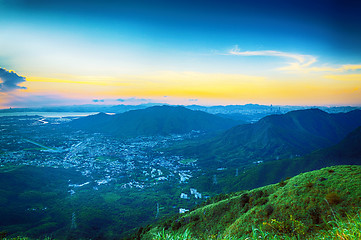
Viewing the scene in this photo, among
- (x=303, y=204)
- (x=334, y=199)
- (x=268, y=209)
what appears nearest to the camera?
(x=334, y=199)

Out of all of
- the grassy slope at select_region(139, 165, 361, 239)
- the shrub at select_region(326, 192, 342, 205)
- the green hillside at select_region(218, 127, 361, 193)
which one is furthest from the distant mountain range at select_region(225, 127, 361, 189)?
the shrub at select_region(326, 192, 342, 205)

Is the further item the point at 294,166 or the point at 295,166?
the point at 294,166

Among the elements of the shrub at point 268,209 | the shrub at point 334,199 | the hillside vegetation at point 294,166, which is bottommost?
the hillside vegetation at point 294,166

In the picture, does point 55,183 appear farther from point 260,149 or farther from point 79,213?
point 260,149

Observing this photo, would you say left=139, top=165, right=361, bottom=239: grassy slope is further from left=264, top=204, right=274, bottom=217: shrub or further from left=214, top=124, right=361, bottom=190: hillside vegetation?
left=214, top=124, right=361, bottom=190: hillside vegetation

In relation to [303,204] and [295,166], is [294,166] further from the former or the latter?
[303,204]

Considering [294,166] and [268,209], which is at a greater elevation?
[268,209]

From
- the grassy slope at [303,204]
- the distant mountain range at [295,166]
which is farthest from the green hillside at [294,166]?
the grassy slope at [303,204]

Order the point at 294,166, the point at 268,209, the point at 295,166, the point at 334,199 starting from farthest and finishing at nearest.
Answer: the point at 294,166
the point at 295,166
the point at 268,209
the point at 334,199

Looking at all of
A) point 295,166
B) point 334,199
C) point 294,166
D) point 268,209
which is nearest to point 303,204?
point 334,199

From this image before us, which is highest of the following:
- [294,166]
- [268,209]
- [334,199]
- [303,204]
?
[334,199]

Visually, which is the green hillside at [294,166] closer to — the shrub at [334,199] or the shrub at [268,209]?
the shrub at [268,209]

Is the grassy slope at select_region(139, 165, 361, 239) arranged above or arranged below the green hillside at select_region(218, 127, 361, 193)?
above
